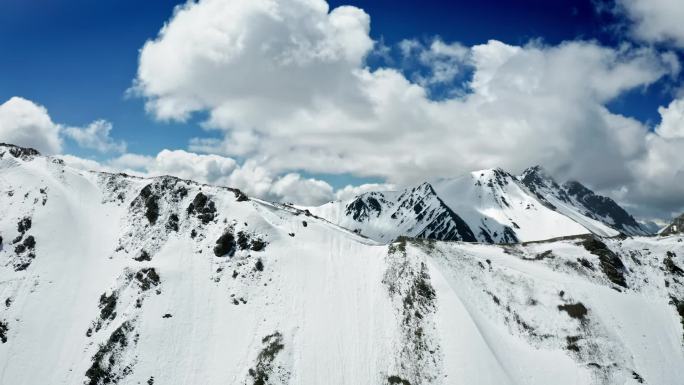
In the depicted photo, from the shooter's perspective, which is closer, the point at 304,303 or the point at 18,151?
the point at 304,303

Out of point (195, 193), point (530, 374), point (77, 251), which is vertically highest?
point (195, 193)

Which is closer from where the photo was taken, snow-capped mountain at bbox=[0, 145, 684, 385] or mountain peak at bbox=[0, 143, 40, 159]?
snow-capped mountain at bbox=[0, 145, 684, 385]

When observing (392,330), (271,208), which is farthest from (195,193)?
(392,330)

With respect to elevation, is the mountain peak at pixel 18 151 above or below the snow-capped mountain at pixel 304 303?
above

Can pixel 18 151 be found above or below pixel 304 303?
above

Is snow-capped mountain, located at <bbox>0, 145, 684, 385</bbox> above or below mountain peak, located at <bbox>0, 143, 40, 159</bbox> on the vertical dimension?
below

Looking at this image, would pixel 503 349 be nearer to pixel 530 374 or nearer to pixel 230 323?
pixel 530 374

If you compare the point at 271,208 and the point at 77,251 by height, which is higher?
the point at 271,208

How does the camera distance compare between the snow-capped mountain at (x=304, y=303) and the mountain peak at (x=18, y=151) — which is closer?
the snow-capped mountain at (x=304, y=303)
